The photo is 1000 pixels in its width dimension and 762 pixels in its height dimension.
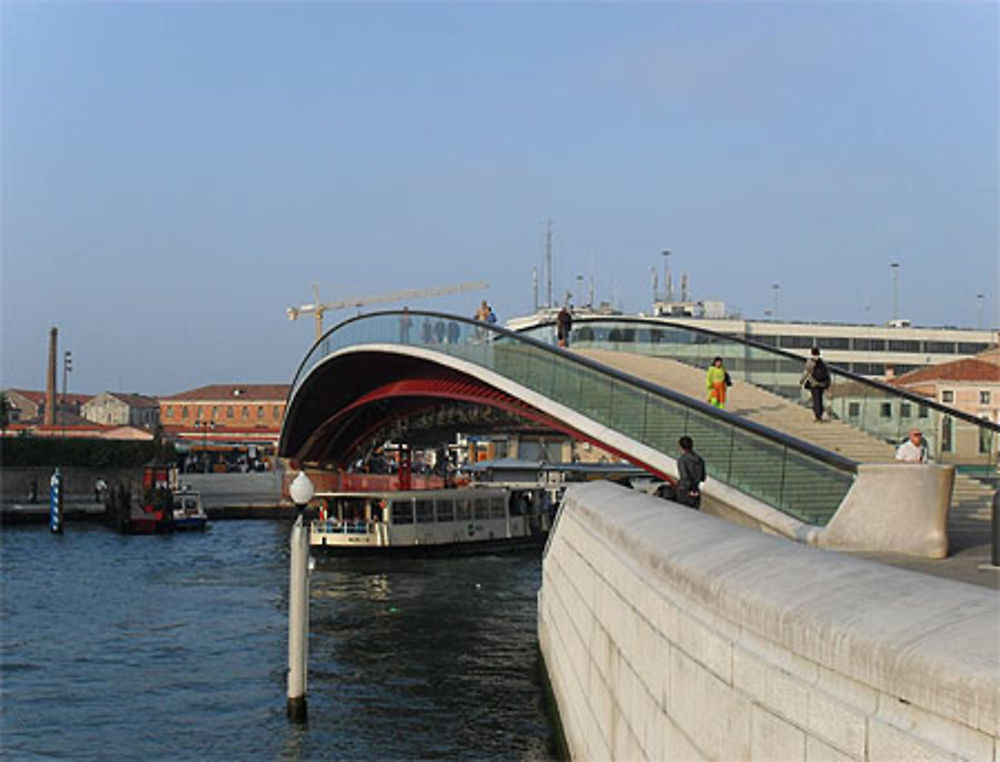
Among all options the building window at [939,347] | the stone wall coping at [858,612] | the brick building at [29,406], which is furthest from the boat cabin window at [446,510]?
the brick building at [29,406]

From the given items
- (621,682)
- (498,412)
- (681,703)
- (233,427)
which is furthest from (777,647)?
(233,427)

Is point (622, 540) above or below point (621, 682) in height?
above

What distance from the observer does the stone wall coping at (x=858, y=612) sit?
363 cm

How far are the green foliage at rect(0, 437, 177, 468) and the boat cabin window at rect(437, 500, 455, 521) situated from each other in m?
25.3

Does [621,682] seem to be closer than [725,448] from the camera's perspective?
Yes

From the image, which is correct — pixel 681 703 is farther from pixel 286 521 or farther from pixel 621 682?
pixel 286 521

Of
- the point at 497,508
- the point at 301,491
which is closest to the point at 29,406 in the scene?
the point at 497,508

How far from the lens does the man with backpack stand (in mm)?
20938

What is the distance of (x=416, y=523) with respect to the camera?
39.3 meters

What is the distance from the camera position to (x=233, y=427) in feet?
396

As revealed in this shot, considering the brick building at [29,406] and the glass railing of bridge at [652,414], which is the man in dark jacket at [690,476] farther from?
the brick building at [29,406]

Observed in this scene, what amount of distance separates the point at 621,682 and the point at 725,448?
8434 millimetres

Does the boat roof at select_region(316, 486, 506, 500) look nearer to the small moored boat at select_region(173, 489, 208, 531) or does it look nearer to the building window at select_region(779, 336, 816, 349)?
the small moored boat at select_region(173, 489, 208, 531)

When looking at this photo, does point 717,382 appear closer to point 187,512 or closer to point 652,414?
point 652,414
